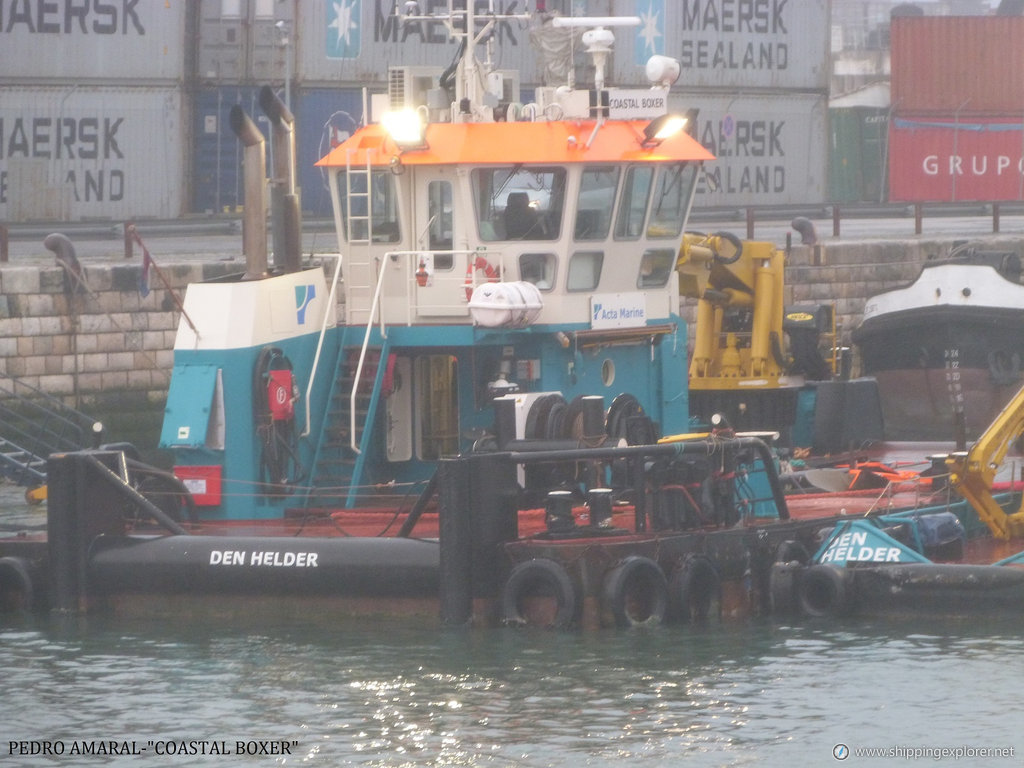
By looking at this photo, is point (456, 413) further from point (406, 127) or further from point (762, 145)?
point (762, 145)

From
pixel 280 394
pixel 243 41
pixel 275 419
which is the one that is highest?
pixel 243 41

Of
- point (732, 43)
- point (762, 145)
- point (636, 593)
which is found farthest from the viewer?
point (762, 145)

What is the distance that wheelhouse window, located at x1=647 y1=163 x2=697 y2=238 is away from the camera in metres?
15.2

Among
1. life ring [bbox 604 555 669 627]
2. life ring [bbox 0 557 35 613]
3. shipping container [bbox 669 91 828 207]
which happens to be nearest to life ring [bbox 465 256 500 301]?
life ring [bbox 604 555 669 627]

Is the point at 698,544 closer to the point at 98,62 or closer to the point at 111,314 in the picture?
the point at 111,314

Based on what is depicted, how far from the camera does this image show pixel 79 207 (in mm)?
35562

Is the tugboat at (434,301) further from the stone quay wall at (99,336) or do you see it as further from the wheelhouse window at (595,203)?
the stone quay wall at (99,336)

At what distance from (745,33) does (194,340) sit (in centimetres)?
3159

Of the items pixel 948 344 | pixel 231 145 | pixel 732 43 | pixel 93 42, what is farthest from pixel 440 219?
pixel 732 43

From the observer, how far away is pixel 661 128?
14320 mm

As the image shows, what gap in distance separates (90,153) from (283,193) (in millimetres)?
21454

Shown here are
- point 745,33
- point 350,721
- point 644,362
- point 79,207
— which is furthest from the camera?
point 745,33

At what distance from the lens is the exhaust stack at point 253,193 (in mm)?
14180

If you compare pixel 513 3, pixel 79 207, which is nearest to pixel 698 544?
pixel 79 207
